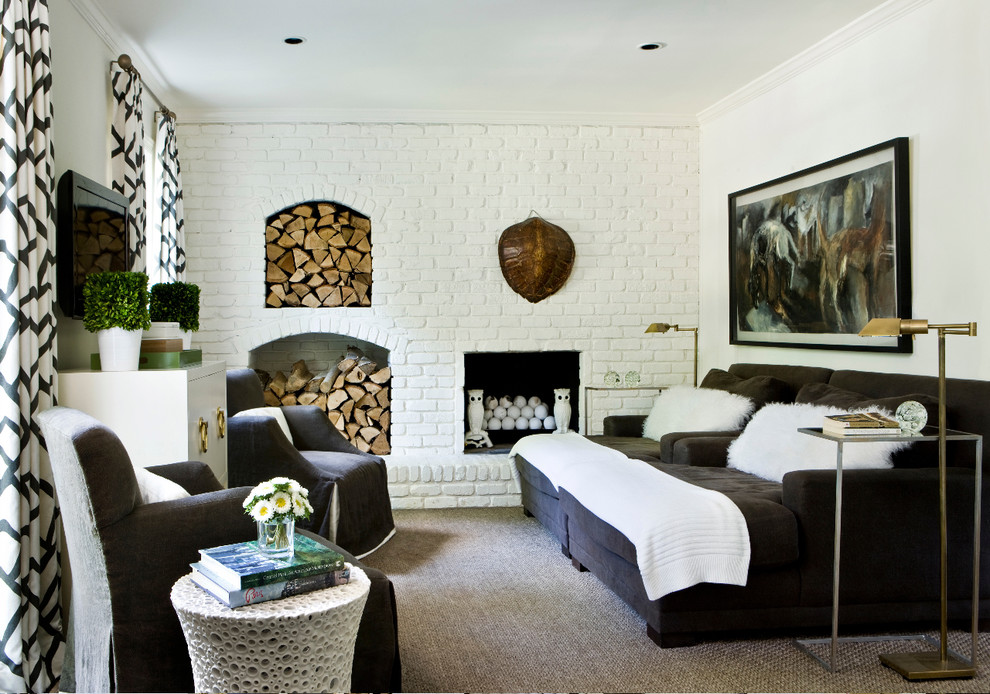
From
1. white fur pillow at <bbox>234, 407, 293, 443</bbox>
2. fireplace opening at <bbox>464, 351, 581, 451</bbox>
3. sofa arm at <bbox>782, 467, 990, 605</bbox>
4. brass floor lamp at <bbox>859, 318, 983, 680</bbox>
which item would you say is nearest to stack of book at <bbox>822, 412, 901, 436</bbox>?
brass floor lamp at <bbox>859, 318, 983, 680</bbox>

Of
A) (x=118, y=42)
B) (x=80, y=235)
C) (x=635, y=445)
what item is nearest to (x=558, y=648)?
(x=635, y=445)

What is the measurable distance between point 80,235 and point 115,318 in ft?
1.79

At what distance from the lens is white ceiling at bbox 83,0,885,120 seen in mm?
3912

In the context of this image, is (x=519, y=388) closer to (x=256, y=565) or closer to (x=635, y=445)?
(x=635, y=445)

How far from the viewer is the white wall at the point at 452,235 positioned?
18.8 feet

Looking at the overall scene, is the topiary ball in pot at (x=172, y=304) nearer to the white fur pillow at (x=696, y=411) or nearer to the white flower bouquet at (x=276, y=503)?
the white flower bouquet at (x=276, y=503)

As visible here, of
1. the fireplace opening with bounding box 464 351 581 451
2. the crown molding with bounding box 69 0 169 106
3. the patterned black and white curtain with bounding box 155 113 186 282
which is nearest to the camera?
the crown molding with bounding box 69 0 169 106

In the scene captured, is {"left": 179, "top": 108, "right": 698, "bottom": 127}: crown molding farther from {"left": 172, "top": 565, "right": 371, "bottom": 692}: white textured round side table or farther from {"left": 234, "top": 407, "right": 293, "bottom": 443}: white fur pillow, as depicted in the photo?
{"left": 172, "top": 565, "right": 371, "bottom": 692}: white textured round side table

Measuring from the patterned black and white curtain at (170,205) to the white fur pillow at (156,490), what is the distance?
2732 mm

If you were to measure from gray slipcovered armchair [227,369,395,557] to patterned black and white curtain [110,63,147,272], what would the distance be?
918 mm

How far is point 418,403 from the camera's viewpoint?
19.2 ft

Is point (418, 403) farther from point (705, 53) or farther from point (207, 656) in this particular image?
point (207, 656)

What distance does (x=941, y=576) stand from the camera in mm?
2812

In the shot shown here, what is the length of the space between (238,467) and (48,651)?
1.28 m
